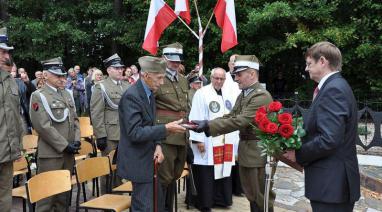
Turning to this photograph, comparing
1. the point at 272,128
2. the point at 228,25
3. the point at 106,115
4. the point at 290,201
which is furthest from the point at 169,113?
the point at 228,25

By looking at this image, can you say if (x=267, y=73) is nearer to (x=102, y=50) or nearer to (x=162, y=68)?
(x=102, y=50)

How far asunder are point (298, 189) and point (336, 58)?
14.7ft

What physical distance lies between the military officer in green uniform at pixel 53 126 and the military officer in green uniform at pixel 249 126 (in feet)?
6.15

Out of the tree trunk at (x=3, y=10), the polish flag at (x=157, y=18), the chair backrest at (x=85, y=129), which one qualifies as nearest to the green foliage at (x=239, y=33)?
the tree trunk at (x=3, y=10)

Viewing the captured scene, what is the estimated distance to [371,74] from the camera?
1633 centimetres

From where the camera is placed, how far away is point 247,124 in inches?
192

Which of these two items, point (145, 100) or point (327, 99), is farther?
point (145, 100)

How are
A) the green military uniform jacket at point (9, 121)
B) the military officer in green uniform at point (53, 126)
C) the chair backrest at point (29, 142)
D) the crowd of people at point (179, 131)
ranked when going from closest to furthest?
the crowd of people at point (179, 131) → the green military uniform jacket at point (9, 121) → the military officer in green uniform at point (53, 126) → the chair backrest at point (29, 142)

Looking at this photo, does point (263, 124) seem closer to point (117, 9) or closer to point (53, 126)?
point (53, 126)

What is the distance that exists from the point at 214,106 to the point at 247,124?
1610 mm

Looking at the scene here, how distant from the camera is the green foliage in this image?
15.6 metres

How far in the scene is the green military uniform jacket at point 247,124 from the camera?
4.84 metres

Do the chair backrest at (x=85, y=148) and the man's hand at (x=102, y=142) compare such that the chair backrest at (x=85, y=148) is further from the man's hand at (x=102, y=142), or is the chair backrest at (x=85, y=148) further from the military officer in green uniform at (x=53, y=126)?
the military officer in green uniform at (x=53, y=126)

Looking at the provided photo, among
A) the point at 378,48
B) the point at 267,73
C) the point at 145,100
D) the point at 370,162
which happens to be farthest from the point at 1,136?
the point at 267,73
